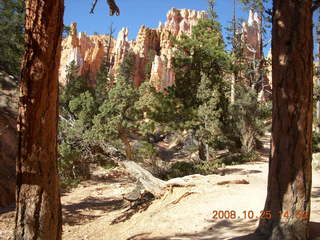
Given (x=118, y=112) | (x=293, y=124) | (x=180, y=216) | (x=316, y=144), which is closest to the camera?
(x=293, y=124)

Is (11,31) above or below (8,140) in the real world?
above

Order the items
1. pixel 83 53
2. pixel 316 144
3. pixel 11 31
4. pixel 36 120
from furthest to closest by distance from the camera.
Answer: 1. pixel 83 53
2. pixel 316 144
3. pixel 11 31
4. pixel 36 120

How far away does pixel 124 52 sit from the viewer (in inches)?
1934

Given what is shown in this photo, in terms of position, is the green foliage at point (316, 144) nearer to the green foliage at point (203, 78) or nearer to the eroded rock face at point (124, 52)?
the green foliage at point (203, 78)

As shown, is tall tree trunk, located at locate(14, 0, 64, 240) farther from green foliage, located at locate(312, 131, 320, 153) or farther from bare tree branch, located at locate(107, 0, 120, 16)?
green foliage, located at locate(312, 131, 320, 153)

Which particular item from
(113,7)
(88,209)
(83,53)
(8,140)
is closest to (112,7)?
(113,7)

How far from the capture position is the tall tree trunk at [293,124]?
331cm

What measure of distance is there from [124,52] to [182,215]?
1796 inches

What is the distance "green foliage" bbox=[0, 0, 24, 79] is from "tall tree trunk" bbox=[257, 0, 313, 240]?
869 centimetres

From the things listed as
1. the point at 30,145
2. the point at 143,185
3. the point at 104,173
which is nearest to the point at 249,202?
the point at 143,185

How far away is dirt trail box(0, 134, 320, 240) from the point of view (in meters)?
4.95

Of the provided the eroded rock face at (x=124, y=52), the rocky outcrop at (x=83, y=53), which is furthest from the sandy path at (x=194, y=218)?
the rocky outcrop at (x=83, y=53)

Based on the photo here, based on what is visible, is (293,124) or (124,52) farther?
(124,52)

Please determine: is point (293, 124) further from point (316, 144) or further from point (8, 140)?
point (316, 144)
